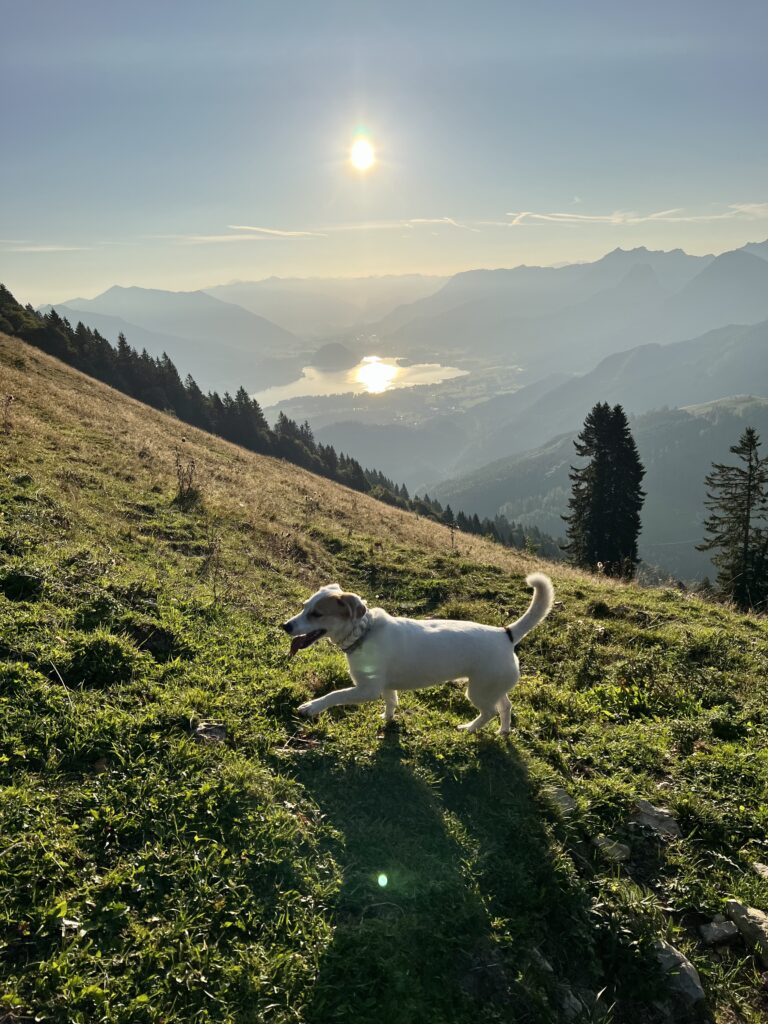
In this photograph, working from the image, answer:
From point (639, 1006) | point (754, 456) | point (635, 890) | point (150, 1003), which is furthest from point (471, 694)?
point (754, 456)

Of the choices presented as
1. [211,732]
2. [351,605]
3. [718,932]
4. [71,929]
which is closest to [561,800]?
[718,932]

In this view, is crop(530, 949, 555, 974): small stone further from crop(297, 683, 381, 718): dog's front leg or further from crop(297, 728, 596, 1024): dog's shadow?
crop(297, 683, 381, 718): dog's front leg

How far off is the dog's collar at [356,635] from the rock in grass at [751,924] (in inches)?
168

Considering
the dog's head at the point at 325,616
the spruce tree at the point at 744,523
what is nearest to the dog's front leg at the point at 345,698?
the dog's head at the point at 325,616

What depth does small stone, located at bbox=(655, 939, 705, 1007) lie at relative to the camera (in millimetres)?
4185

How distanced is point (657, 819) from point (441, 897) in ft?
9.22

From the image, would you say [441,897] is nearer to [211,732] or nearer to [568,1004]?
[568,1004]

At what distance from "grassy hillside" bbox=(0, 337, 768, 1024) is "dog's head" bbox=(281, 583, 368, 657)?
1.20 metres

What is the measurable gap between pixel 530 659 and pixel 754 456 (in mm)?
30795

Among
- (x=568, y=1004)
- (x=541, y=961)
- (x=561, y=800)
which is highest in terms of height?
(x=561, y=800)

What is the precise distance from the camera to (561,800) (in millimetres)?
5719

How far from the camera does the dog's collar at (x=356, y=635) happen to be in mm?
6113

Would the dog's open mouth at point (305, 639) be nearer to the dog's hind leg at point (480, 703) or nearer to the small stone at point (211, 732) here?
the small stone at point (211, 732)

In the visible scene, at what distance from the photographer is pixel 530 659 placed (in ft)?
31.9
